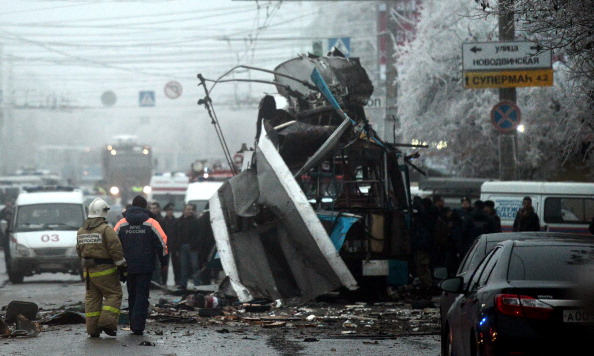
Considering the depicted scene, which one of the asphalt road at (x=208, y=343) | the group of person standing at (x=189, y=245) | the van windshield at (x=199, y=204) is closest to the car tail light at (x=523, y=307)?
the asphalt road at (x=208, y=343)

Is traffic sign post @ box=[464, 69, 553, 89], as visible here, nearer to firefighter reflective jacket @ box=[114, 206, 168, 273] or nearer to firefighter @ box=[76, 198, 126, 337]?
firefighter reflective jacket @ box=[114, 206, 168, 273]

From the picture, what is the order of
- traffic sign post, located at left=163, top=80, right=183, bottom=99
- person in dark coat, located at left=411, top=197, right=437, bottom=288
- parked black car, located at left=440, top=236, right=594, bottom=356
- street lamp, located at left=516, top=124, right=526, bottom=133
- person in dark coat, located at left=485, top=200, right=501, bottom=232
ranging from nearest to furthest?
parked black car, located at left=440, top=236, right=594, bottom=356 < person in dark coat, located at left=411, top=197, right=437, bottom=288 < person in dark coat, located at left=485, top=200, right=501, bottom=232 < street lamp, located at left=516, top=124, right=526, bottom=133 < traffic sign post, located at left=163, top=80, right=183, bottom=99

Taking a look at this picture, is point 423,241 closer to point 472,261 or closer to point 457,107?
point 472,261

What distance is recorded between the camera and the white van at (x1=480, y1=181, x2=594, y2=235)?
21.9 metres

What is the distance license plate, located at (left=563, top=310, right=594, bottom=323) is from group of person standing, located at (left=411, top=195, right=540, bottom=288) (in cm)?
1047

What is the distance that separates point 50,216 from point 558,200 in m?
10.8

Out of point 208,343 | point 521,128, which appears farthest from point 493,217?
point 521,128

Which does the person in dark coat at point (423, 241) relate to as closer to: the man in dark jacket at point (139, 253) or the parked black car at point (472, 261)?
the man in dark jacket at point (139, 253)

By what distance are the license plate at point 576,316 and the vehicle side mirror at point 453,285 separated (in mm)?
1577

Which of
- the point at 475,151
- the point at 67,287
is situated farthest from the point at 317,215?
the point at 475,151

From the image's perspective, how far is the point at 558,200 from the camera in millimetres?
22328

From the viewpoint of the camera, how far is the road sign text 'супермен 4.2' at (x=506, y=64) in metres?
17.3

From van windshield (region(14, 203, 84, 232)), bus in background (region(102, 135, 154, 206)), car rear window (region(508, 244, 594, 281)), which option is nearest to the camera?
A: car rear window (region(508, 244, 594, 281))

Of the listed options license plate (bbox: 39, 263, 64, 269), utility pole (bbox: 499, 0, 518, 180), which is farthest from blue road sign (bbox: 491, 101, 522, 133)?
license plate (bbox: 39, 263, 64, 269)
